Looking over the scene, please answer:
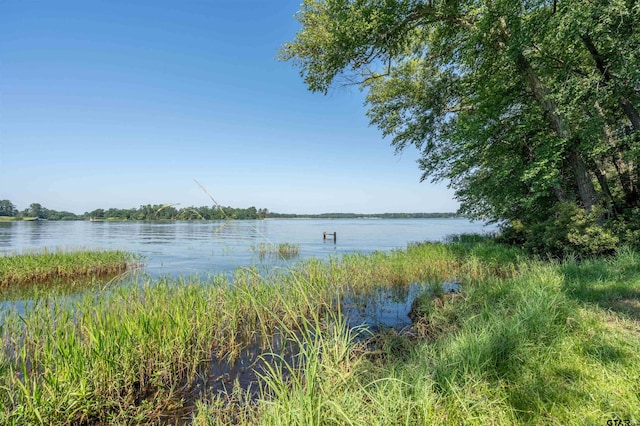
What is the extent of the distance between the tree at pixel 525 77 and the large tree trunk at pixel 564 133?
0.04 meters

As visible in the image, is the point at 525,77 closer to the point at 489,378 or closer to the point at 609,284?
the point at 609,284

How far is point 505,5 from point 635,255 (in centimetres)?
881

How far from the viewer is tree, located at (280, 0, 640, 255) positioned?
29.3 feet

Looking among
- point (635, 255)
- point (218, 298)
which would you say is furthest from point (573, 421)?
point (635, 255)

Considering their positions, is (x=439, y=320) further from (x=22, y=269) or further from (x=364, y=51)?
(x=22, y=269)

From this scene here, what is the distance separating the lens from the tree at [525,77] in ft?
29.3

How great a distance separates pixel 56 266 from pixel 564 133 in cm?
2305

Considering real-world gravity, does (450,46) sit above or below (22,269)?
above

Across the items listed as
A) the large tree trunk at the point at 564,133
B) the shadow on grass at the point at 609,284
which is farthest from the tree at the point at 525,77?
the shadow on grass at the point at 609,284

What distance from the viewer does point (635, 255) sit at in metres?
8.15

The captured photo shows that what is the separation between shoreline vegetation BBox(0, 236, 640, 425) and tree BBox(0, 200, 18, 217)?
470 ft

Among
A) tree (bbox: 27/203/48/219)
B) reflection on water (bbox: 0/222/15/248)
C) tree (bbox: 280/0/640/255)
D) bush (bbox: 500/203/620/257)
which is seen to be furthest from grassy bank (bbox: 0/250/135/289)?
tree (bbox: 27/203/48/219)

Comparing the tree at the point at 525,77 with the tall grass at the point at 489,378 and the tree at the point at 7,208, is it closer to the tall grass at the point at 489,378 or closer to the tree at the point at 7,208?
the tall grass at the point at 489,378

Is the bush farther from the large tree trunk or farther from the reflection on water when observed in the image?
the reflection on water
